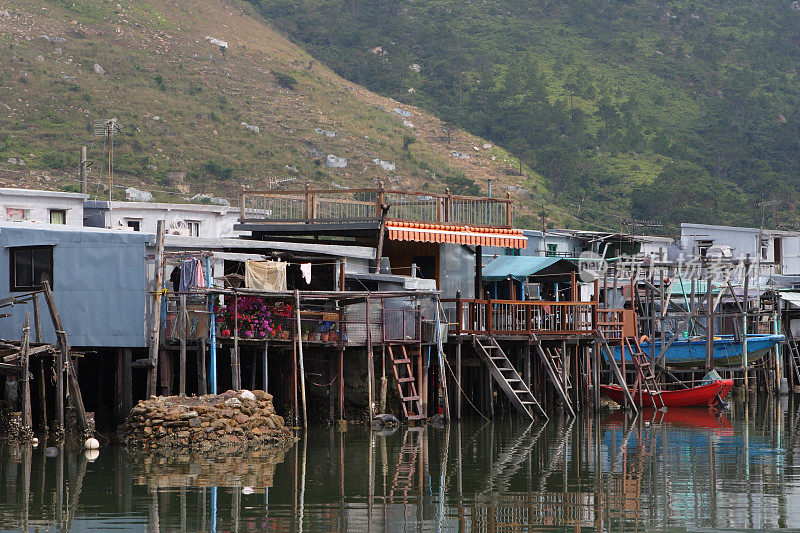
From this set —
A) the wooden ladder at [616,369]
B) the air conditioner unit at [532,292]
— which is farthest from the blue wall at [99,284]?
the air conditioner unit at [532,292]

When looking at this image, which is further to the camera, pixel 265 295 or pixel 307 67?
pixel 307 67

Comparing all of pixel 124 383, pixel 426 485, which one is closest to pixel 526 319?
pixel 124 383

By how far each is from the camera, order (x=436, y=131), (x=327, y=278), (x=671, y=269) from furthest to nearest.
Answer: (x=436, y=131) → (x=671, y=269) → (x=327, y=278)

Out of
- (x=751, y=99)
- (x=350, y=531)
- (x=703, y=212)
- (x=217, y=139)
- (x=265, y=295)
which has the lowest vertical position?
(x=350, y=531)

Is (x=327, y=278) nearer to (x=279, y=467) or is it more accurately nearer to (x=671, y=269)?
(x=279, y=467)

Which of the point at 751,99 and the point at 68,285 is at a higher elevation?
the point at 751,99

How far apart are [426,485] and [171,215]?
95.2ft

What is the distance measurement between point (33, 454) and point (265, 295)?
274 inches

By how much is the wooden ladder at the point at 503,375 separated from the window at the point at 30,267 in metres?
12.3

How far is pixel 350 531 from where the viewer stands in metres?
17.8

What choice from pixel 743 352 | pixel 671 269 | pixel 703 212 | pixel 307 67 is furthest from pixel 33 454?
pixel 307 67

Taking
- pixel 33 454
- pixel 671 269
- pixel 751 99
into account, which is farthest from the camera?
pixel 751 99

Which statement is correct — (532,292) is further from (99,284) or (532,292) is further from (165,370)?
(99,284)

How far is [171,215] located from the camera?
→ 1932 inches
